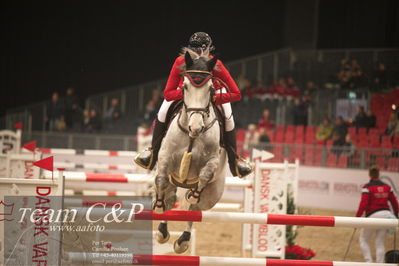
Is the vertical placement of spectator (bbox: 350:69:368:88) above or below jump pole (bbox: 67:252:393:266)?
above

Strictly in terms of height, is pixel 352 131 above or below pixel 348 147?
above

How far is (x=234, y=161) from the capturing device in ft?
15.5

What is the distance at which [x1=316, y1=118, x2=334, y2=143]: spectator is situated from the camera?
12.7 m

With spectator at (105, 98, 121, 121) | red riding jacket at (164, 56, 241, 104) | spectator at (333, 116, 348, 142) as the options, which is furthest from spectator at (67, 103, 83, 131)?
red riding jacket at (164, 56, 241, 104)

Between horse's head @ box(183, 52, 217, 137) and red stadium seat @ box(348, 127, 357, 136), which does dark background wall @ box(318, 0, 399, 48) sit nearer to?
red stadium seat @ box(348, 127, 357, 136)

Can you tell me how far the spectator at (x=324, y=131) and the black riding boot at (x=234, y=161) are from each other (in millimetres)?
8361

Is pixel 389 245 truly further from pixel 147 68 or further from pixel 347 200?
pixel 147 68

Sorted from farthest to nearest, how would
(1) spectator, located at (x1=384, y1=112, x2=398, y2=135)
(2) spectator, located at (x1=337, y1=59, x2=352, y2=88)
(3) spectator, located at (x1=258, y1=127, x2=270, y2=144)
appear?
(2) spectator, located at (x1=337, y1=59, x2=352, y2=88) → (3) spectator, located at (x1=258, y1=127, x2=270, y2=144) → (1) spectator, located at (x1=384, y1=112, x2=398, y2=135)

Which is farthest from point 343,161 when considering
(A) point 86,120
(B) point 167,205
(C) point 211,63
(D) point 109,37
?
(C) point 211,63

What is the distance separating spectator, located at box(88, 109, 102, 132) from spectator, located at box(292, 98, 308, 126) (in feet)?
17.0

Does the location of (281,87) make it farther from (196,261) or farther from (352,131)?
(196,261)

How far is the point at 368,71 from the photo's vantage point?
1238cm

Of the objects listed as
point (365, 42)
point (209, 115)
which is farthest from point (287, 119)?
point (209, 115)

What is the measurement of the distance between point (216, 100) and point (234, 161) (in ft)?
2.09
